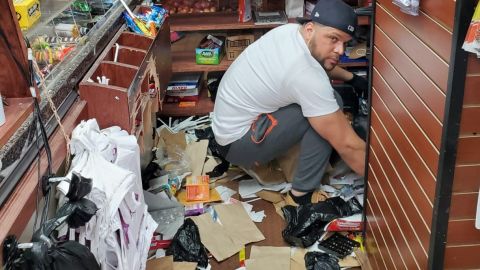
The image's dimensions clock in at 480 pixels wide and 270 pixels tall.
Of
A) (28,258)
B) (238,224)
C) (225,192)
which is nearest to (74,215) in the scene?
(28,258)

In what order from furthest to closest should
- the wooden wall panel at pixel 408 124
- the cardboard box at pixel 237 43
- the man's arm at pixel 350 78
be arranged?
the cardboard box at pixel 237 43
the man's arm at pixel 350 78
the wooden wall panel at pixel 408 124

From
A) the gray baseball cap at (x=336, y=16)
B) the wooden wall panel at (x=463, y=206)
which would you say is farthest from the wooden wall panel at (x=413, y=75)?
the gray baseball cap at (x=336, y=16)

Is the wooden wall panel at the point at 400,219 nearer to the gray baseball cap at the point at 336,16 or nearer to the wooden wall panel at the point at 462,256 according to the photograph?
the wooden wall panel at the point at 462,256

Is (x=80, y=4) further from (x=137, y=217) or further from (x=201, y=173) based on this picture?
(x=137, y=217)

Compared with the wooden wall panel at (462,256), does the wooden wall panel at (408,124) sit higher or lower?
higher

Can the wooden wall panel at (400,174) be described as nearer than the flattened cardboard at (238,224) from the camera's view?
Yes

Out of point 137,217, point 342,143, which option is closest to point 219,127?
point 342,143

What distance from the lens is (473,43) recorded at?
1.14 m

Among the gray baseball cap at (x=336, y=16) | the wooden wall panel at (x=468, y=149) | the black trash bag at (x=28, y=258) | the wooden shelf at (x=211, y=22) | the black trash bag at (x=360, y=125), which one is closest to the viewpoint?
the black trash bag at (x=28, y=258)

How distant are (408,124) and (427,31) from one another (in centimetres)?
33

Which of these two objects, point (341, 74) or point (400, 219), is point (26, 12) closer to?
point (400, 219)

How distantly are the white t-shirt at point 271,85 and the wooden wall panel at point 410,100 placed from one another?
573mm

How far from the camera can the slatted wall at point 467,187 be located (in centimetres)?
126

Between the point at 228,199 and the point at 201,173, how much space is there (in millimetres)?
309
